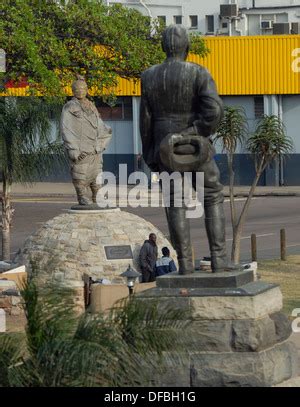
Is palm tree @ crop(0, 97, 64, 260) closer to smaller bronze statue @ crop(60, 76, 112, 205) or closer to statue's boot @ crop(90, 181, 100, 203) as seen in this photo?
statue's boot @ crop(90, 181, 100, 203)

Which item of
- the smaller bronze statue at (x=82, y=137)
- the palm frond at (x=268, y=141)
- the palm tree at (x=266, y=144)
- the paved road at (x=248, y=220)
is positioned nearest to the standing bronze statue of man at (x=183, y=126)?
the smaller bronze statue at (x=82, y=137)

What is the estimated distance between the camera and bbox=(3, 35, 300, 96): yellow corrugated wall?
48594 mm

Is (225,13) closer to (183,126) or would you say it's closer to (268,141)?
(268,141)

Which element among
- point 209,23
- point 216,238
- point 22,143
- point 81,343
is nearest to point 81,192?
point 22,143

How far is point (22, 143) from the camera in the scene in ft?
87.2

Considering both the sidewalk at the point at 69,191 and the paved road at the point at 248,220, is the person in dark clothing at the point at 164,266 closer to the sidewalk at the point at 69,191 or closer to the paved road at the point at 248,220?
the paved road at the point at 248,220

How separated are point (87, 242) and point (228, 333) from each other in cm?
977

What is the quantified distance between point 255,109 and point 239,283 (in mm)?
38409

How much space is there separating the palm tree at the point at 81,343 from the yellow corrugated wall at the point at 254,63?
39149mm

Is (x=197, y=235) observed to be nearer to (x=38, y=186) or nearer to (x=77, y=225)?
(x=77, y=225)

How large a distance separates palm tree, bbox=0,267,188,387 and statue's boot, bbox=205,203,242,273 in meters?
2.55

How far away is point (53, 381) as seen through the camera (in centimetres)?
889

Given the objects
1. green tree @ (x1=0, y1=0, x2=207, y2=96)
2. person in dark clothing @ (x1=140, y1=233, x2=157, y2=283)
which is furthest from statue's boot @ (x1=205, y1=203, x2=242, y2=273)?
green tree @ (x1=0, y1=0, x2=207, y2=96)
